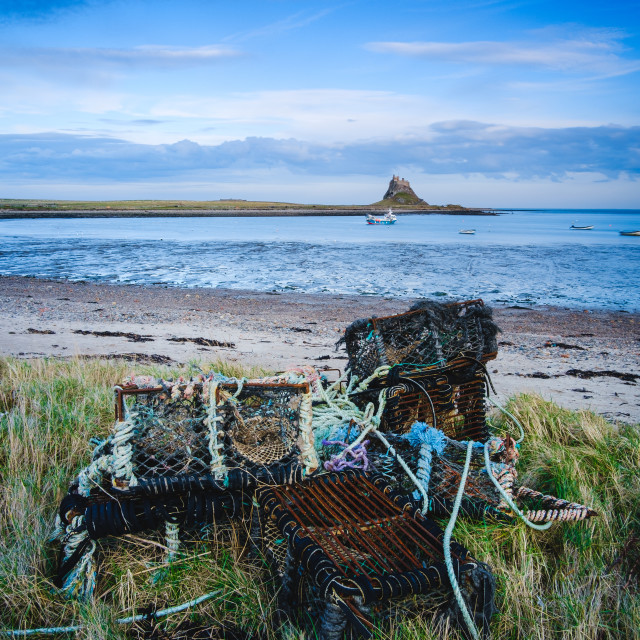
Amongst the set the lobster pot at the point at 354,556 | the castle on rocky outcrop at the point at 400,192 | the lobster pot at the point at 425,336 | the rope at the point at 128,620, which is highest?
the castle on rocky outcrop at the point at 400,192

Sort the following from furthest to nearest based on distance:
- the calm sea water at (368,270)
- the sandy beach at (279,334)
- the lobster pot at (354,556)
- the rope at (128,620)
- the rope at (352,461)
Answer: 1. the calm sea water at (368,270)
2. the sandy beach at (279,334)
3. the rope at (352,461)
4. the rope at (128,620)
5. the lobster pot at (354,556)

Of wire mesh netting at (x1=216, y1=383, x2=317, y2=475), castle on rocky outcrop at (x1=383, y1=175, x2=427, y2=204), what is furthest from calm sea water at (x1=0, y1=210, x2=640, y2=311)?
castle on rocky outcrop at (x1=383, y1=175, x2=427, y2=204)

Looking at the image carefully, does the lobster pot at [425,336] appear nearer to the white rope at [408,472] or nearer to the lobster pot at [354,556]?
the white rope at [408,472]

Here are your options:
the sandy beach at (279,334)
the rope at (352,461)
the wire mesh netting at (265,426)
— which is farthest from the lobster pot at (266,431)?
the sandy beach at (279,334)

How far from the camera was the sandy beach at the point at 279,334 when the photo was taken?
6227mm

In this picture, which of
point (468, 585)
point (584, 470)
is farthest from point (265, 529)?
point (584, 470)

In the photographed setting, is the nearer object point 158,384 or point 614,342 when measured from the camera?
point 158,384

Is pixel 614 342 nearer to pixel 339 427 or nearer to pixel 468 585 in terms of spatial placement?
pixel 339 427

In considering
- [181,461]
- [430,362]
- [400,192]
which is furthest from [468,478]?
[400,192]

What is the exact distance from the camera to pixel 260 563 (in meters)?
2.15

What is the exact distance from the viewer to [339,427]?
9.16 feet

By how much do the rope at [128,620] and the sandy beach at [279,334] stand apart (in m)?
3.09

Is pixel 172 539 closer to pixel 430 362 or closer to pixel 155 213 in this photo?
pixel 430 362

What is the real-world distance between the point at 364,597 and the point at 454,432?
1791 mm
